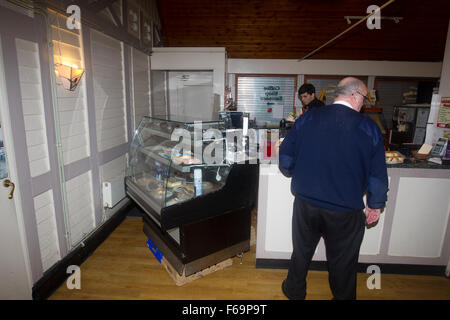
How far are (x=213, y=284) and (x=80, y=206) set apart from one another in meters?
1.73

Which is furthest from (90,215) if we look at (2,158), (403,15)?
(403,15)

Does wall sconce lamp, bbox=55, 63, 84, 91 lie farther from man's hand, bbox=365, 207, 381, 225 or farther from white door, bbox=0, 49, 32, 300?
man's hand, bbox=365, 207, 381, 225

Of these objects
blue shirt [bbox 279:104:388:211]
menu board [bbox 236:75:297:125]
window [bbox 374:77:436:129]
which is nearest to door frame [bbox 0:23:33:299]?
blue shirt [bbox 279:104:388:211]

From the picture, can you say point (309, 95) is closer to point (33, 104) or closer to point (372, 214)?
point (372, 214)

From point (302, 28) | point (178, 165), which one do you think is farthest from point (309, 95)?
point (302, 28)

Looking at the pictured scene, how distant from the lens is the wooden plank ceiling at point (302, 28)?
5.35 m

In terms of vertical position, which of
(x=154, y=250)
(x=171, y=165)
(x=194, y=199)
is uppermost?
(x=171, y=165)

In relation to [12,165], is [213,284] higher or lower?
lower

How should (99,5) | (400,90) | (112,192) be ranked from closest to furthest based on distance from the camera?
(99,5)
(112,192)
(400,90)

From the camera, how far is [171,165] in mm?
2604

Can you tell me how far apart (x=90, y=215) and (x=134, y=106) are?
194 cm

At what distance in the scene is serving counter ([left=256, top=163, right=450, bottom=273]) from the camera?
2699 mm

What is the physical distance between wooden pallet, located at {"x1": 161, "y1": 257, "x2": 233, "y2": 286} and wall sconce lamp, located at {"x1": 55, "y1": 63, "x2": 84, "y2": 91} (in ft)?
6.65

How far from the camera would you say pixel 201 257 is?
2.75 metres
